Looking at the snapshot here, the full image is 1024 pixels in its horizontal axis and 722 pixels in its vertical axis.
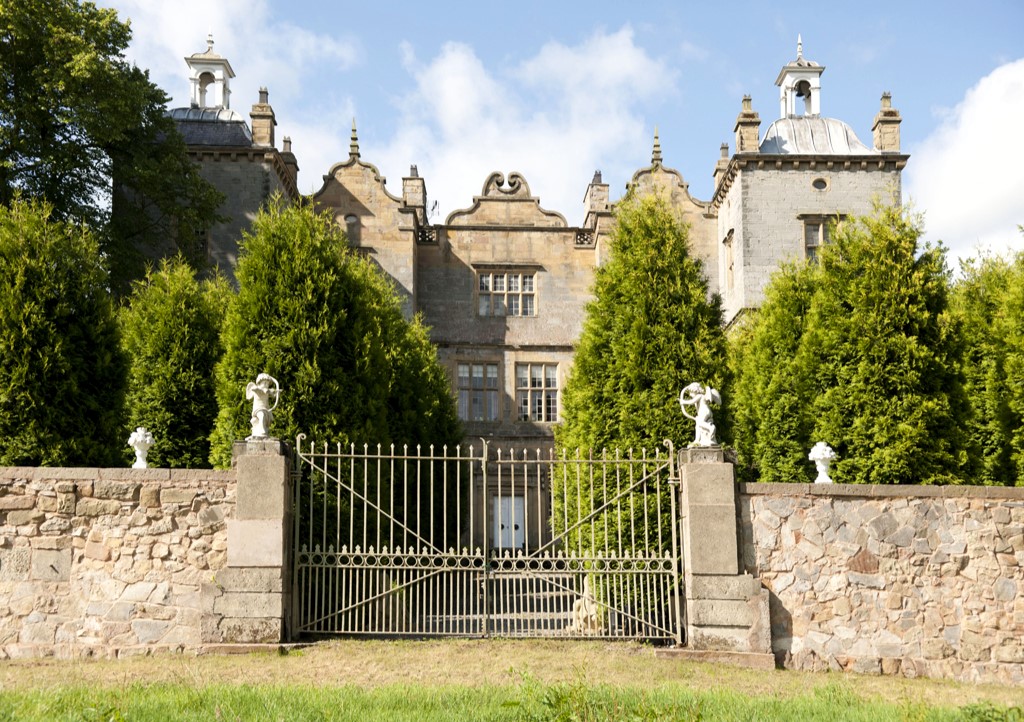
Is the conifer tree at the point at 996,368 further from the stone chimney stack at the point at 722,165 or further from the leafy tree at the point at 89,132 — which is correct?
the leafy tree at the point at 89,132

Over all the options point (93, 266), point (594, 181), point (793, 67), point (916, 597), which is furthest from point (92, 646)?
point (793, 67)

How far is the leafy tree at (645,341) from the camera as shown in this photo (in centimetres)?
1202

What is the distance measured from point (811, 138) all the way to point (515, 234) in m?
8.83

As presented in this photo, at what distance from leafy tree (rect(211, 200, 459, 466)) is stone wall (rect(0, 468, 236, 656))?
1.60 meters

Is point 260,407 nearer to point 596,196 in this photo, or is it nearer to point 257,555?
point 257,555

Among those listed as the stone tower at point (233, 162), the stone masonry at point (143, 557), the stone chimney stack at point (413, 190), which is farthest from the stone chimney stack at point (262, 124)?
the stone masonry at point (143, 557)

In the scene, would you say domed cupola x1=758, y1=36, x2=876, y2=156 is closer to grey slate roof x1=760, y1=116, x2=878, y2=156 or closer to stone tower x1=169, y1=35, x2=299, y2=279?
grey slate roof x1=760, y1=116, x2=878, y2=156

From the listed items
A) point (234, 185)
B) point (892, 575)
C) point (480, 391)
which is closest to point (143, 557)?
point (892, 575)

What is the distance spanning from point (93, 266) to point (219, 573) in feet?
14.5

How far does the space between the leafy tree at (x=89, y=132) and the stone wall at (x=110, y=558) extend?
1285 centimetres

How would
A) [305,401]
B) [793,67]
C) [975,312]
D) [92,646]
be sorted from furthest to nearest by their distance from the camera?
[793,67], [975,312], [305,401], [92,646]

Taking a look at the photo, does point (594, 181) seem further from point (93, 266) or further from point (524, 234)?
point (93, 266)

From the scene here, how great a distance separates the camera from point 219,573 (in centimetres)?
921

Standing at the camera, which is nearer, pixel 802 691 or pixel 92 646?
pixel 802 691
